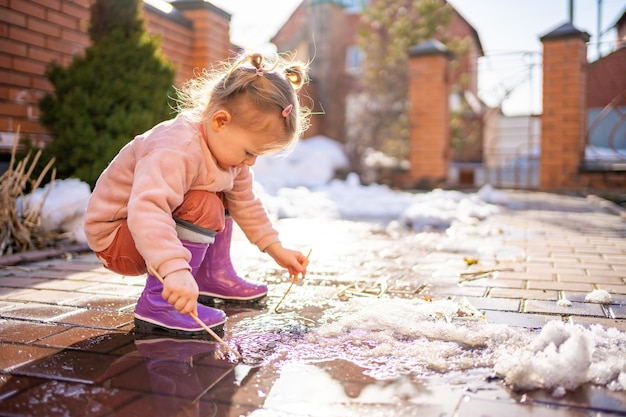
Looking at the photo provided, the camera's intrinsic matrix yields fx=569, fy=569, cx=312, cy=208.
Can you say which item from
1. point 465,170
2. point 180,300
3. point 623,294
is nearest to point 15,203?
point 180,300

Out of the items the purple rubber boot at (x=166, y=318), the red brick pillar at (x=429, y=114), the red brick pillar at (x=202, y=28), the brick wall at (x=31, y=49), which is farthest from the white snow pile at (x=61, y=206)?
the red brick pillar at (x=429, y=114)

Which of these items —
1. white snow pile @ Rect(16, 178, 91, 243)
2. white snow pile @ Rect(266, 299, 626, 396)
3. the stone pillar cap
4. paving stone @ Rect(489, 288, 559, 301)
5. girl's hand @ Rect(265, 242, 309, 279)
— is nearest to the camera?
white snow pile @ Rect(266, 299, 626, 396)

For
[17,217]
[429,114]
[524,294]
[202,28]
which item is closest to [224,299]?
[524,294]

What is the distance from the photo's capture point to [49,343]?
1664 mm

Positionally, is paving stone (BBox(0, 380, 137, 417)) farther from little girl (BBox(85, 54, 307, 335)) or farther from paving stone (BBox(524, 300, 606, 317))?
paving stone (BBox(524, 300, 606, 317))

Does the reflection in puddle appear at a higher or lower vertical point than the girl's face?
lower

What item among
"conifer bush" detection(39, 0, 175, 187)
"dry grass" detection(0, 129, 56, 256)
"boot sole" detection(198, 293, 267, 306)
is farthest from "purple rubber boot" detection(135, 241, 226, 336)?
"conifer bush" detection(39, 0, 175, 187)

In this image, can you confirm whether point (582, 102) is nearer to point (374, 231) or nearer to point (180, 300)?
point (374, 231)

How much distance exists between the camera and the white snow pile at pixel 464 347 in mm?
1330

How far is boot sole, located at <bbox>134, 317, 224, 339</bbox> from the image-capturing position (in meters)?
1.78

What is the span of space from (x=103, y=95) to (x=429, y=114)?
252 inches

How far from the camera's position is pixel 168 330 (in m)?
1.81

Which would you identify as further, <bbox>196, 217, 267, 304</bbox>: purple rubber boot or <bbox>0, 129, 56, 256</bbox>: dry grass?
<bbox>0, 129, 56, 256</bbox>: dry grass

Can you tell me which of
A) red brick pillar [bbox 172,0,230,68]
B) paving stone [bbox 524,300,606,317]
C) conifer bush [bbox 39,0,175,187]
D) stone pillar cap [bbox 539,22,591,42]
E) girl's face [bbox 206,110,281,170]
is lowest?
paving stone [bbox 524,300,606,317]
